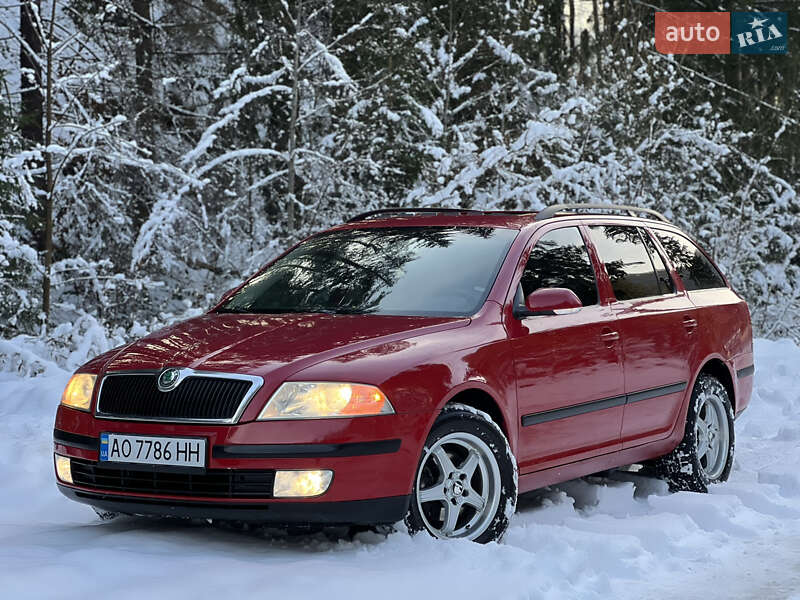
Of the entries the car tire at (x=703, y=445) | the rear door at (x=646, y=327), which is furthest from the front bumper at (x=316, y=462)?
the car tire at (x=703, y=445)

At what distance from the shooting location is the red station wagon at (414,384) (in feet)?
14.4

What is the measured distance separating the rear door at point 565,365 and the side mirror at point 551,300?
0.12 meters

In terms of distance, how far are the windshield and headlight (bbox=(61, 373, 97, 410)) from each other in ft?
3.32

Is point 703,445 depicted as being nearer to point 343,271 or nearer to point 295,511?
point 343,271

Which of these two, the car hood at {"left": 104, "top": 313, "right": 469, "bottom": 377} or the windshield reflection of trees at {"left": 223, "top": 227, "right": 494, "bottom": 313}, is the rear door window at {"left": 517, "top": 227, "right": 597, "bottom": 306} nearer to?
the windshield reflection of trees at {"left": 223, "top": 227, "right": 494, "bottom": 313}

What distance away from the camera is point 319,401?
14.4 feet

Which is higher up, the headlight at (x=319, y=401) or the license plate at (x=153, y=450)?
the headlight at (x=319, y=401)

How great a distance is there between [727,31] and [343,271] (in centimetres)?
1898

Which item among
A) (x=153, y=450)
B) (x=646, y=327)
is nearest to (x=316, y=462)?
(x=153, y=450)

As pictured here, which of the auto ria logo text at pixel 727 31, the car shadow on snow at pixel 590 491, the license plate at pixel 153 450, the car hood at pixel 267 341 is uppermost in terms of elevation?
the auto ria logo text at pixel 727 31

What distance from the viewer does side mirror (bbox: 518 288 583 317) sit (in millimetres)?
5348

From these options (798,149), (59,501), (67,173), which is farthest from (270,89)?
(798,149)

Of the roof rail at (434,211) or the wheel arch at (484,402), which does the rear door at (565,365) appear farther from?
the roof rail at (434,211)

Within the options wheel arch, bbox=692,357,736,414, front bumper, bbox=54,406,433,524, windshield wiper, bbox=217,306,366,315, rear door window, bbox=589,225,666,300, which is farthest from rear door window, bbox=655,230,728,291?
front bumper, bbox=54,406,433,524
